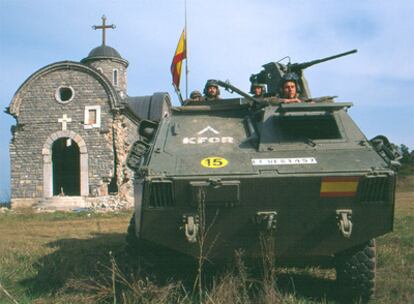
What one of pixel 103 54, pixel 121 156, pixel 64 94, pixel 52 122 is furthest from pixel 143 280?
pixel 103 54

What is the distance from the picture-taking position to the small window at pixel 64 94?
21906 millimetres

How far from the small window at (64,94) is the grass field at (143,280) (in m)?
13.8

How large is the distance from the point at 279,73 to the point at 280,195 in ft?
16.2

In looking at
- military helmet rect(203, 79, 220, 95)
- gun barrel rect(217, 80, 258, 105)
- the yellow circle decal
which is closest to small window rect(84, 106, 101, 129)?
military helmet rect(203, 79, 220, 95)

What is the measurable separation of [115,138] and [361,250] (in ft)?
57.0

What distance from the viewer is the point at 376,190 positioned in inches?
186

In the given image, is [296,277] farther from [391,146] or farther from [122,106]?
[122,106]

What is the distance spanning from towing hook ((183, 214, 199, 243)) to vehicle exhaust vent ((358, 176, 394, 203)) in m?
1.35

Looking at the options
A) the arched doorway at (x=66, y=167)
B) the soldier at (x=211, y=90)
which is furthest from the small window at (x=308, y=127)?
the arched doorway at (x=66, y=167)

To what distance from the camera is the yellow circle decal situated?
16.0 feet

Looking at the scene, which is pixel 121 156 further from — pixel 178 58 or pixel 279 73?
pixel 279 73

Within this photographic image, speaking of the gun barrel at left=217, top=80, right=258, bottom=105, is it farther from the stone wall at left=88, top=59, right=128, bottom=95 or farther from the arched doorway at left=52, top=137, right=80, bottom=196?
the stone wall at left=88, top=59, right=128, bottom=95

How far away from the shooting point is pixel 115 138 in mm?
21828

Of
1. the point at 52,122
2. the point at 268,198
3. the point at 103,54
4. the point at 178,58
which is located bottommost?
the point at 268,198
